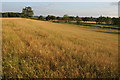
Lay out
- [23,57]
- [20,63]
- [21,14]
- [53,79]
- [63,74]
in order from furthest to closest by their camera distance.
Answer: [21,14] → [23,57] → [20,63] → [63,74] → [53,79]

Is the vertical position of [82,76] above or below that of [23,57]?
below

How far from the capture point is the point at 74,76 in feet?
8.59

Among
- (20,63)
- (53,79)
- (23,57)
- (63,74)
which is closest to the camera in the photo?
(53,79)

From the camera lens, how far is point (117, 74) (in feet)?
9.25

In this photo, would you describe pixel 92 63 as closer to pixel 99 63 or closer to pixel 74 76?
pixel 99 63

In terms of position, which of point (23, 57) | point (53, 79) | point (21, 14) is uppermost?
point (21, 14)

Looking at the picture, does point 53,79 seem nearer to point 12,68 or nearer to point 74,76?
point 74,76

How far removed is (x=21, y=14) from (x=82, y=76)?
118417 mm

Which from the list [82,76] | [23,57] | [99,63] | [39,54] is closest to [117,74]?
[99,63]

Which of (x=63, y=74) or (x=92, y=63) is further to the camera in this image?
(x=92, y=63)

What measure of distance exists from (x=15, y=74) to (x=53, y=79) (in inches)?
37.8

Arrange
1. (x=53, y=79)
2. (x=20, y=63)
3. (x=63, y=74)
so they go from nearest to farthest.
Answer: (x=53, y=79) → (x=63, y=74) → (x=20, y=63)

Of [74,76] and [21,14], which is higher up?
[21,14]

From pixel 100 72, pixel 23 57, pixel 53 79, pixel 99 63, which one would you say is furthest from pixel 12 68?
pixel 99 63
